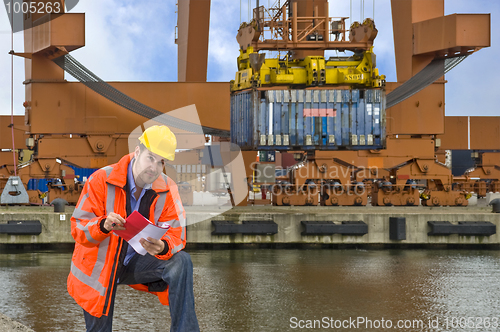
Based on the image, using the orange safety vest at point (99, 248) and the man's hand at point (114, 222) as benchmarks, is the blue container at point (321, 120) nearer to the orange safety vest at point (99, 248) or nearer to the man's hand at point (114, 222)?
the orange safety vest at point (99, 248)

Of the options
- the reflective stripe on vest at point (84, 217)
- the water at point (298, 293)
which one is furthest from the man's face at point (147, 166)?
the water at point (298, 293)

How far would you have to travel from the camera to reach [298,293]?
9.14 metres

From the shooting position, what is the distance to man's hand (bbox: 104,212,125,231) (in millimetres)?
3258

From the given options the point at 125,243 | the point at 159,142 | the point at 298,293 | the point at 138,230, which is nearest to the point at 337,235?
the point at 298,293

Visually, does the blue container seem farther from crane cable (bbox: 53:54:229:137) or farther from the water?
the water

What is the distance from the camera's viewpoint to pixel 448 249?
15117 millimetres

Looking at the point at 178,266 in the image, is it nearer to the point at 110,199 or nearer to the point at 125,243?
the point at 125,243

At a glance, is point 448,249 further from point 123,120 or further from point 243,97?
point 123,120

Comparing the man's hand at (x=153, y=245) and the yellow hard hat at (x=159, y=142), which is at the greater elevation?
the yellow hard hat at (x=159, y=142)

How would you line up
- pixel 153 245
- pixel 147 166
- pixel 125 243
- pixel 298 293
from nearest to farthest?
1. pixel 153 245
2. pixel 147 166
3. pixel 125 243
4. pixel 298 293

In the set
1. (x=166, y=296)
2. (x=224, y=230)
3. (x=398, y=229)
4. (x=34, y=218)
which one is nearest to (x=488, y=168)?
(x=398, y=229)

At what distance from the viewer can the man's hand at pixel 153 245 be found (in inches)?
133

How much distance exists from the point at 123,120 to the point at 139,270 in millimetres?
15705

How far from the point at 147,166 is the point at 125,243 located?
0.59 meters
